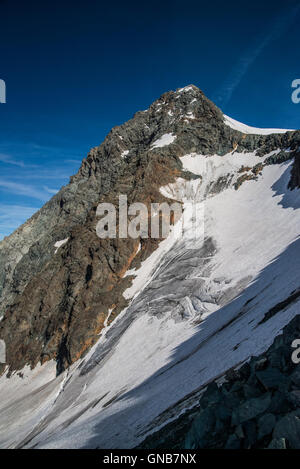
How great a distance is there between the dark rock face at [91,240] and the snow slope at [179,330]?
4.62 m

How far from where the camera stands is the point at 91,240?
6369 cm

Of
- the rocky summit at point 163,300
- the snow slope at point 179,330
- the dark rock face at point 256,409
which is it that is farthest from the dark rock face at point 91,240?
the dark rock face at point 256,409

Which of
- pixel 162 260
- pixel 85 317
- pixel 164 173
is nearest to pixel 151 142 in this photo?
pixel 164 173

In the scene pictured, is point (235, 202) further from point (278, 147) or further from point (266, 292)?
point (266, 292)

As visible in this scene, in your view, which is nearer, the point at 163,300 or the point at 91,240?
the point at 163,300

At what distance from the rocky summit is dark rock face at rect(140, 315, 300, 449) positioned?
0.04 m

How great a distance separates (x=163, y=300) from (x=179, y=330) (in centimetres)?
818

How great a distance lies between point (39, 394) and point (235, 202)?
49.1m

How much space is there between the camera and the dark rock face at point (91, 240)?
2168 inches

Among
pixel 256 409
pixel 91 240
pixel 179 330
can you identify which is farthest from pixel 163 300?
pixel 256 409

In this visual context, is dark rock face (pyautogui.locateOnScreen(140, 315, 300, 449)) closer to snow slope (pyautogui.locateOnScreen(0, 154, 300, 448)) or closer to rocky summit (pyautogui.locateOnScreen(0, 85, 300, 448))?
rocky summit (pyautogui.locateOnScreen(0, 85, 300, 448))

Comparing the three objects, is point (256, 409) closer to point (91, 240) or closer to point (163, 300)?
point (163, 300)

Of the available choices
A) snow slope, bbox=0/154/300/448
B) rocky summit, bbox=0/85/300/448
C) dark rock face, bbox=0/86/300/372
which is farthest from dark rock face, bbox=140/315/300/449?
dark rock face, bbox=0/86/300/372

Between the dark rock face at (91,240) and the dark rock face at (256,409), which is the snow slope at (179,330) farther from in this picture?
the dark rock face at (91,240)
